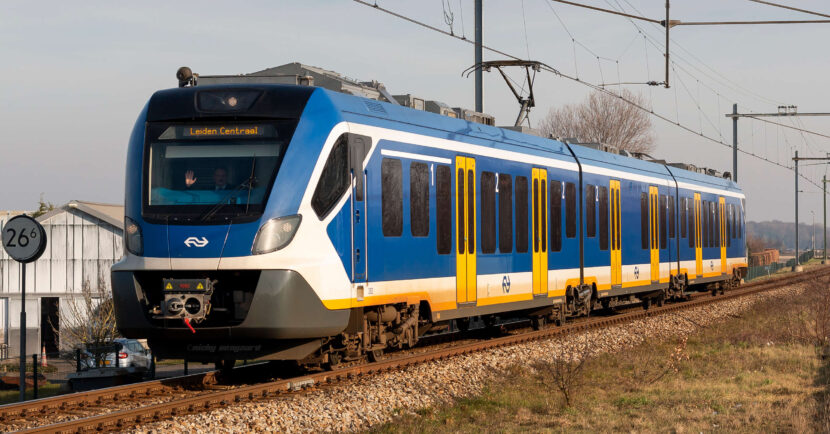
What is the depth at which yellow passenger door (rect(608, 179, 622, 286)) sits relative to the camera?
22.9 metres

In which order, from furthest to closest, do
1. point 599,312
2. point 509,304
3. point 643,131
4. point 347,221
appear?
point 643,131 → point 599,312 → point 509,304 → point 347,221

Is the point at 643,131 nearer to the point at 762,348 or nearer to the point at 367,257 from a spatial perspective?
the point at 762,348

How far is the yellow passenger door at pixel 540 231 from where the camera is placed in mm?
18609

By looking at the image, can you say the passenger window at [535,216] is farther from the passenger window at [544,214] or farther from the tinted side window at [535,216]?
the passenger window at [544,214]

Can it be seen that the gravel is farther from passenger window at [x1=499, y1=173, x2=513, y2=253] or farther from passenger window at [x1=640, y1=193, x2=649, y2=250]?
passenger window at [x1=640, y1=193, x2=649, y2=250]

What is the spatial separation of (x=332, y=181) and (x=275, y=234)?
1092mm

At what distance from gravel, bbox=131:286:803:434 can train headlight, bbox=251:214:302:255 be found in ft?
5.48

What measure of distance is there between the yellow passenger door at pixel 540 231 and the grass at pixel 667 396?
202 cm

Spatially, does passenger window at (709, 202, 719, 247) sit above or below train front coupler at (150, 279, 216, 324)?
above

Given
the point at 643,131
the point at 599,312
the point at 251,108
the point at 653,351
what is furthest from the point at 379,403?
the point at 643,131

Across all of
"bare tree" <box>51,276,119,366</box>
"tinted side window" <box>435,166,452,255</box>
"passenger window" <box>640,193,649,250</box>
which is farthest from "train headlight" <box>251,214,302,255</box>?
"bare tree" <box>51,276,119,366</box>

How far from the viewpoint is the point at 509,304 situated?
17516mm

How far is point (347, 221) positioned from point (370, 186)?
85cm

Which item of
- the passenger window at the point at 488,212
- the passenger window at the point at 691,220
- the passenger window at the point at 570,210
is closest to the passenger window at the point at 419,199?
the passenger window at the point at 488,212
